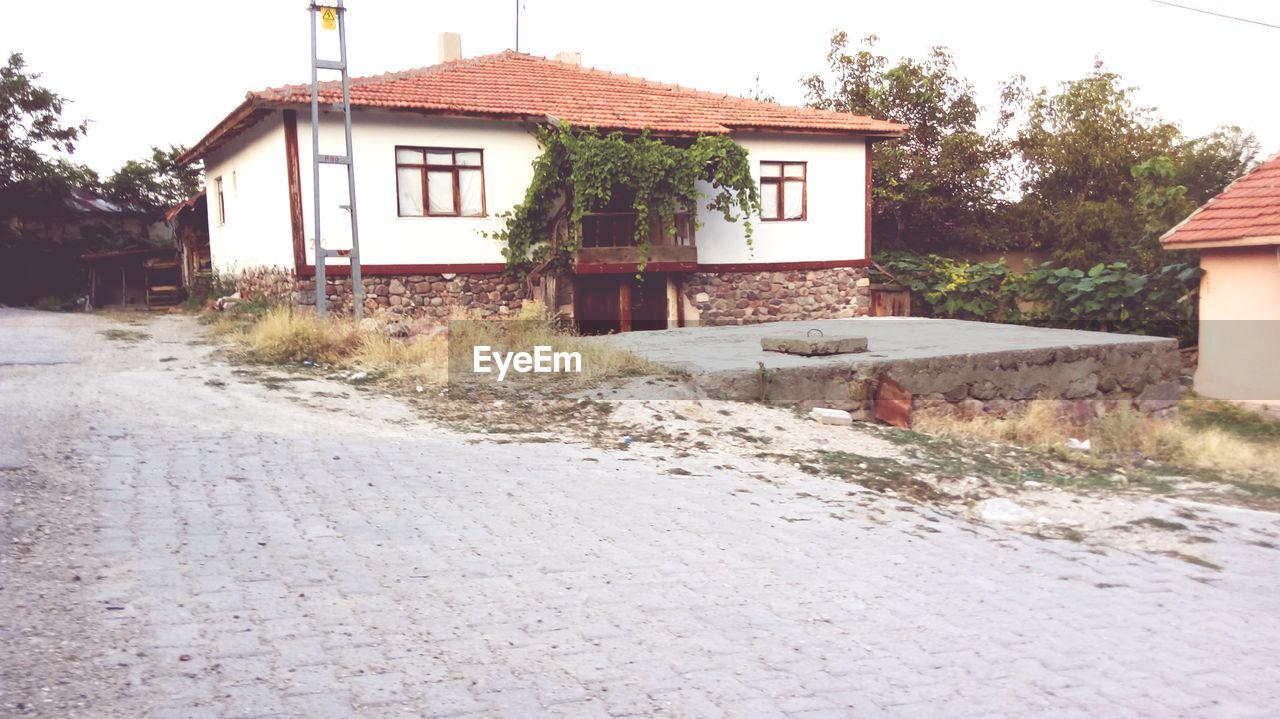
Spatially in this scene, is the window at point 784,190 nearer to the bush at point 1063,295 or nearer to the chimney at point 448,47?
the bush at point 1063,295

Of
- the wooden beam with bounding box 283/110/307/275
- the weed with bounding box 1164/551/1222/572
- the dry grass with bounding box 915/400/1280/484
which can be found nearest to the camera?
the weed with bounding box 1164/551/1222/572

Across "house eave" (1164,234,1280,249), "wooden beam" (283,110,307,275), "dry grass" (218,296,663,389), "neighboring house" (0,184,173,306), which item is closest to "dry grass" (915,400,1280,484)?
"dry grass" (218,296,663,389)

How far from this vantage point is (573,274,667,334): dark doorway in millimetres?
17938

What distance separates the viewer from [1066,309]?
17828 millimetres

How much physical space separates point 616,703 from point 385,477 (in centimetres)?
306

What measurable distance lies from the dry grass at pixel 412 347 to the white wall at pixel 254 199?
15.4 ft

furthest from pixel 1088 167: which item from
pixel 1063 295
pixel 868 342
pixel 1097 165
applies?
pixel 868 342

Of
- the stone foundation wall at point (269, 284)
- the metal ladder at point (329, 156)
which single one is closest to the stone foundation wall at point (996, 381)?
the metal ladder at point (329, 156)

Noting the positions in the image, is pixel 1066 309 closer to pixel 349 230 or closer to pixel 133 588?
pixel 349 230

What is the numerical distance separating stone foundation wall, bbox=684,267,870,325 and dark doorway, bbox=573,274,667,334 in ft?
3.01

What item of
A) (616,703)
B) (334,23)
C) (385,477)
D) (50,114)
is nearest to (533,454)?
(385,477)

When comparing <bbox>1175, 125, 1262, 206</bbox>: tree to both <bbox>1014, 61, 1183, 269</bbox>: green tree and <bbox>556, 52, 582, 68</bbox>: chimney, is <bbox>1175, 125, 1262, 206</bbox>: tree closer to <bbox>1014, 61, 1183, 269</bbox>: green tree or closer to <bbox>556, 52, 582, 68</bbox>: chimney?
<bbox>1014, 61, 1183, 269</bbox>: green tree

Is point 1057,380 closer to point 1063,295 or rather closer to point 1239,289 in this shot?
point 1239,289

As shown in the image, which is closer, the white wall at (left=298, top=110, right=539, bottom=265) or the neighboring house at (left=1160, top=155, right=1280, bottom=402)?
the neighboring house at (left=1160, top=155, right=1280, bottom=402)
